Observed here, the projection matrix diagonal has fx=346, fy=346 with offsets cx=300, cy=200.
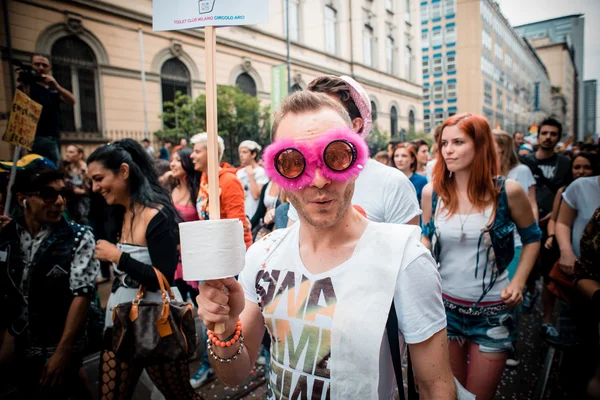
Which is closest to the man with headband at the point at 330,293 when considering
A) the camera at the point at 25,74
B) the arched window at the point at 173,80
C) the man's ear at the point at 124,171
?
the man's ear at the point at 124,171

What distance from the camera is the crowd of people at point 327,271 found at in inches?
44.3

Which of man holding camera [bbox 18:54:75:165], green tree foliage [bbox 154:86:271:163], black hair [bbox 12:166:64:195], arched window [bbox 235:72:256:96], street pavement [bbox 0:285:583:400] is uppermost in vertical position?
arched window [bbox 235:72:256:96]

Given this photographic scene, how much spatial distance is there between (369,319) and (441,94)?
3400cm

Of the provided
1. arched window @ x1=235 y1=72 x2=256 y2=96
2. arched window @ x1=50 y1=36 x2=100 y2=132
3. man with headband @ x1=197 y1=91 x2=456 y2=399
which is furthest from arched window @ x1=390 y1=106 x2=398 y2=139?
man with headband @ x1=197 y1=91 x2=456 y2=399

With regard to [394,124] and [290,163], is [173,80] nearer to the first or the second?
[290,163]

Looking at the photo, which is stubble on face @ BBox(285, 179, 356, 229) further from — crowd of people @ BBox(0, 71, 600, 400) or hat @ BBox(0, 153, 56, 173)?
hat @ BBox(0, 153, 56, 173)

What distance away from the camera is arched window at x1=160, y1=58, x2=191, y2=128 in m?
15.4

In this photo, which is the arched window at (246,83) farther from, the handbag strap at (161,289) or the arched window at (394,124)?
the handbag strap at (161,289)

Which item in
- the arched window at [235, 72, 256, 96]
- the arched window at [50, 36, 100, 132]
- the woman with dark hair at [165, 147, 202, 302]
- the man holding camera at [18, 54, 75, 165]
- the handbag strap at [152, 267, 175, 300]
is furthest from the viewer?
the arched window at [235, 72, 256, 96]

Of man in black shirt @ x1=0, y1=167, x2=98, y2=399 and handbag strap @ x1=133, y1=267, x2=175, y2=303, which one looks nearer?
handbag strap @ x1=133, y1=267, x2=175, y2=303

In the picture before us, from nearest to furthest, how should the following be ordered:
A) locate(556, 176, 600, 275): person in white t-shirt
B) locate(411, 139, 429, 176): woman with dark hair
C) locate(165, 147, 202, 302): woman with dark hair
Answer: locate(556, 176, 600, 275): person in white t-shirt → locate(165, 147, 202, 302): woman with dark hair → locate(411, 139, 429, 176): woman with dark hair

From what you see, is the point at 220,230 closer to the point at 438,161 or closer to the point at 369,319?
the point at 369,319

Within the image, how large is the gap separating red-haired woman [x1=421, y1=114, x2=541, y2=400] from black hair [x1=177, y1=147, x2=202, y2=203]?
2670 mm

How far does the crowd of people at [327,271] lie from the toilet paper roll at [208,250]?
9 cm
